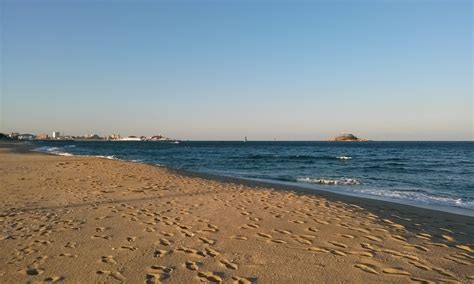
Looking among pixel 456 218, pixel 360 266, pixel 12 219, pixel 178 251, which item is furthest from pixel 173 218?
pixel 456 218

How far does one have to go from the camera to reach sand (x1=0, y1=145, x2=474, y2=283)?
4.87m

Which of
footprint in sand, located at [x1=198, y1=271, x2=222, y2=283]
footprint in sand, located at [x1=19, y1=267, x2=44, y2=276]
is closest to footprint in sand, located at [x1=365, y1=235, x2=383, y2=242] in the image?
footprint in sand, located at [x1=198, y1=271, x2=222, y2=283]

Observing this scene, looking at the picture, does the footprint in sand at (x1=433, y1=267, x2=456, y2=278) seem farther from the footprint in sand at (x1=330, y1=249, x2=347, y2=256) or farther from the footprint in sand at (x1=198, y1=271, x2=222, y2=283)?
the footprint in sand at (x1=198, y1=271, x2=222, y2=283)

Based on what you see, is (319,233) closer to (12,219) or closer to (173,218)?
(173,218)

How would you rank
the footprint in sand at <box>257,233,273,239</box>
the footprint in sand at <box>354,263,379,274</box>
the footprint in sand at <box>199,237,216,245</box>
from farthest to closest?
the footprint in sand at <box>257,233,273,239</box>
the footprint in sand at <box>199,237,216,245</box>
the footprint in sand at <box>354,263,379,274</box>

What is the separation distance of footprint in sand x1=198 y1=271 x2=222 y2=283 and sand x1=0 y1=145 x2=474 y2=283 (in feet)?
0.04

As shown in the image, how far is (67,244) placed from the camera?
608 cm

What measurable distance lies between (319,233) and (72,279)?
4518 mm

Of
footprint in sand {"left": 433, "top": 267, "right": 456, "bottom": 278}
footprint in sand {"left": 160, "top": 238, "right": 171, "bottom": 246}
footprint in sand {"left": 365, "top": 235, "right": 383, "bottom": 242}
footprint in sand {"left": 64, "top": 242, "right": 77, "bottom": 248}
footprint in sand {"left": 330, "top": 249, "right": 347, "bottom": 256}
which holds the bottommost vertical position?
footprint in sand {"left": 433, "top": 267, "right": 456, "bottom": 278}

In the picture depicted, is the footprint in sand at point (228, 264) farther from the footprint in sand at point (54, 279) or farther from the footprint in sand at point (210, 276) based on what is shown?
the footprint in sand at point (54, 279)

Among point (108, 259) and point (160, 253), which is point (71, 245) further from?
point (160, 253)

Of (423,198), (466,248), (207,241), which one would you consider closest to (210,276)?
(207,241)

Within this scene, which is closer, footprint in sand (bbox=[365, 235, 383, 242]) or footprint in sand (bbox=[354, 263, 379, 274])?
footprint in sand (bbox=[354, 263, 379, 274])

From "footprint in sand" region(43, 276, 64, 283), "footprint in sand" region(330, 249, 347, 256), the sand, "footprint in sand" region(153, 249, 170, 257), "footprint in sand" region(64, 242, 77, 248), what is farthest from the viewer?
"footprint in sand" region(64, 242, 77, 248)
